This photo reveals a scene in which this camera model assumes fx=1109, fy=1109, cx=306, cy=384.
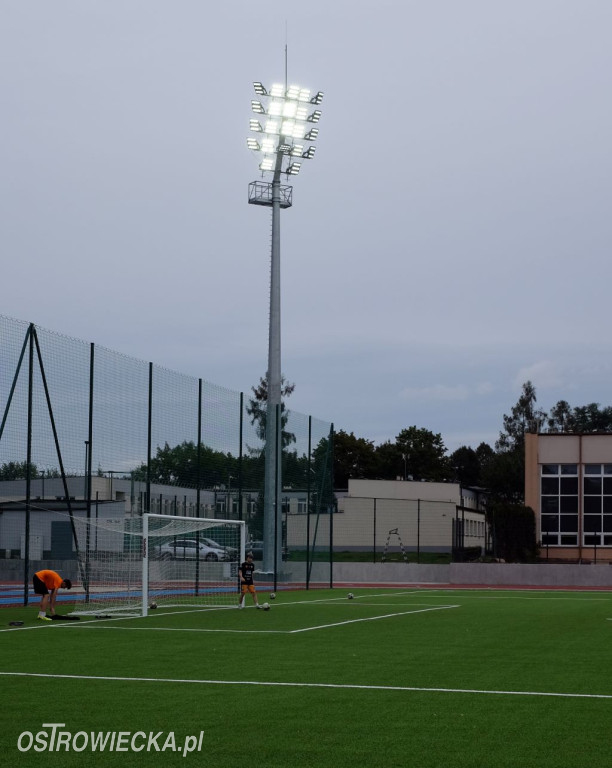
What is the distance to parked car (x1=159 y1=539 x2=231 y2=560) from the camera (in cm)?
2966

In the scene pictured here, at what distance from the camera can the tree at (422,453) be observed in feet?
370

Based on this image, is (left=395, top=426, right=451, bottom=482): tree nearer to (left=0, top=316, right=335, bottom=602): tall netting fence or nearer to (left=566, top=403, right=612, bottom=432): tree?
(left=566, top=403, right=612, bottom=432): tree

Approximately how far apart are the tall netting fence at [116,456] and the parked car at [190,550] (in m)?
0.15

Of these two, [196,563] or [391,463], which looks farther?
[391,463]

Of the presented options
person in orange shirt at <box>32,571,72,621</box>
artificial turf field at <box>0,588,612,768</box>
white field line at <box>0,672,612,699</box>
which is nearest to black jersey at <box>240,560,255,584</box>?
artificial turf field at <box>0,588,612,768</box>

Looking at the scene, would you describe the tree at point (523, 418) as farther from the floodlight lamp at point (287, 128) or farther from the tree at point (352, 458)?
the floodlight lamp at point (287, 128)

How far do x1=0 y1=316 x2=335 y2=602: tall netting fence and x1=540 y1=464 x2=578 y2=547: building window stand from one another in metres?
22.2

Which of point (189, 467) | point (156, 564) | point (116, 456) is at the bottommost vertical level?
point (156, 564)

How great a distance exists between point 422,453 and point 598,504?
184 ft

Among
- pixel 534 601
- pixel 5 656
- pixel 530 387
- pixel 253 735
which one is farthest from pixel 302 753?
pixel 530 387

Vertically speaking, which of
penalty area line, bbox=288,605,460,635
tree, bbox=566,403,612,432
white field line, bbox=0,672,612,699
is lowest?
penalty area line, bbox=288,605,460,635

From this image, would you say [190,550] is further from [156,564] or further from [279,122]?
[279,122]

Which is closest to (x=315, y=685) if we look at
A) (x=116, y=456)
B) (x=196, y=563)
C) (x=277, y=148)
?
(x=116, y=456)

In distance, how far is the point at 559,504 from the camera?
2276 inches
